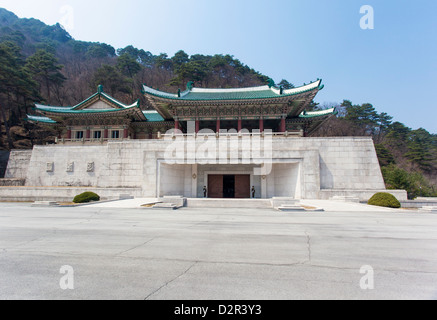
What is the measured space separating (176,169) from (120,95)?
33754 mm

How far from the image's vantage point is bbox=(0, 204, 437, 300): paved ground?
2.84m

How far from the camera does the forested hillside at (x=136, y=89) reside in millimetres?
32000

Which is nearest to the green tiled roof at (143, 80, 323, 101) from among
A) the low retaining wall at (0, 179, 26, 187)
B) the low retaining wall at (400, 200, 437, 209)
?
the low retaining wall at (400, 200, 437, 209)

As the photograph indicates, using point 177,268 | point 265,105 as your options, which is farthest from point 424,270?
point 265,105

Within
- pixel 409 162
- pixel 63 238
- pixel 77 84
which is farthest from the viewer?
pixel 77 84

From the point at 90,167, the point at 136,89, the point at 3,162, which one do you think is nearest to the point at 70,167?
the point at 90,167

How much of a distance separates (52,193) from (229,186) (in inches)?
554

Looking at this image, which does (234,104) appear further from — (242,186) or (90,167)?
(90,167)

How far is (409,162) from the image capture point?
40.6m

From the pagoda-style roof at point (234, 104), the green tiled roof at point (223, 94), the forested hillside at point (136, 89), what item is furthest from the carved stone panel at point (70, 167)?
the forested hillside at point (136, 89)

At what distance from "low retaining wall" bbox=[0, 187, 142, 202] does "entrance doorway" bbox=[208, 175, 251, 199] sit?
20.3 feet

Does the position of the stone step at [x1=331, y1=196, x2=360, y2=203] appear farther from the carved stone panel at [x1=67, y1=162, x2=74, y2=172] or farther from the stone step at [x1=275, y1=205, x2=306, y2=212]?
the carved stone panel at [x1=67, y1=162, x2=74, y2=172]
